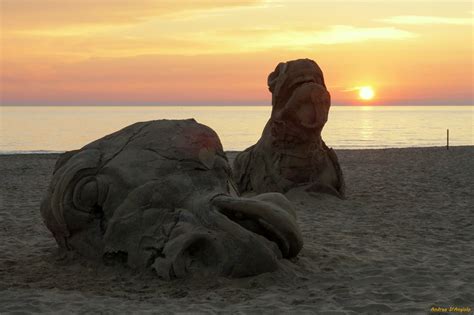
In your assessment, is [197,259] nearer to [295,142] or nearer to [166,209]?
[166,209]

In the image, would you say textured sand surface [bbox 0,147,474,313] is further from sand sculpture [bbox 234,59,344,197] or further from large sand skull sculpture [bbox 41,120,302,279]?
sand sculpture [bbox 234,59,344,197]

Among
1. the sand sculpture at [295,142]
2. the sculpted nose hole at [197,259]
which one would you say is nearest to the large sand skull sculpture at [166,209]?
the sculpted nose hole at [197,259]

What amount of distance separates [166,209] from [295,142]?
6.11 meters

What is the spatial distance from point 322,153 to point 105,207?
6789 mm

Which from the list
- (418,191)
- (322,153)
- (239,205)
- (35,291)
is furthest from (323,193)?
(35,291)

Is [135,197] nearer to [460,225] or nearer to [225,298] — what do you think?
[225,298]

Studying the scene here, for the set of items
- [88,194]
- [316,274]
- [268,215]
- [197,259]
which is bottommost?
[316,274]

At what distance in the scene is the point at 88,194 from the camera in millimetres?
7004

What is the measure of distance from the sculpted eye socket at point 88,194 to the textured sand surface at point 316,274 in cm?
74

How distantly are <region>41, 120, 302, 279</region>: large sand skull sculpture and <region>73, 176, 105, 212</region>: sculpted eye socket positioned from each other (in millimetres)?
12

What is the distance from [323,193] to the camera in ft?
41.4

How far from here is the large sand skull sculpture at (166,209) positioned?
6418 millimetres

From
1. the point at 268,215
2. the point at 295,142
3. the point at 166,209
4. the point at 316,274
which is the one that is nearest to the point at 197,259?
the point at 166,209

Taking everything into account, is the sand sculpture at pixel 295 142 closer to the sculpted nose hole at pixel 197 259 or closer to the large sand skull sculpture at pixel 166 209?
the large sand skull sculpture at pixel 166 209
